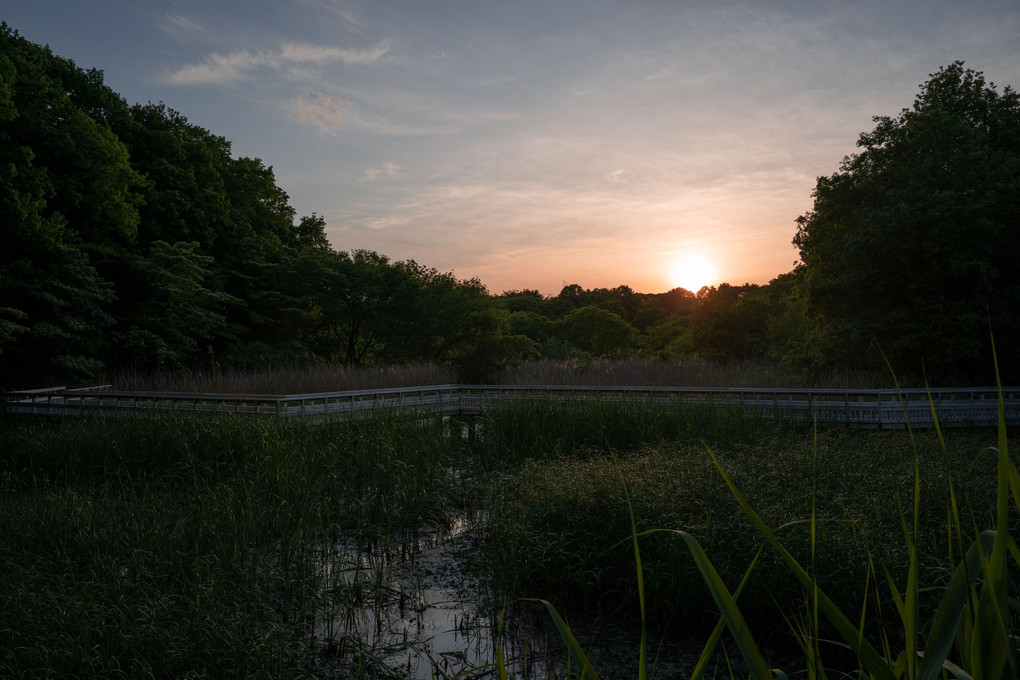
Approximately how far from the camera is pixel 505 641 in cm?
495

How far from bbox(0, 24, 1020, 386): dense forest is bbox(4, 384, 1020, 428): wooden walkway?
1.36m

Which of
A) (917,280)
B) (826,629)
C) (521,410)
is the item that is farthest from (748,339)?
(826,629)

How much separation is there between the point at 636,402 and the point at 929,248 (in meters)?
10.2

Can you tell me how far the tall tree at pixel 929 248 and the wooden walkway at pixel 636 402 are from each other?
2.73m

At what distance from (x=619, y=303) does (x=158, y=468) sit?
5417 cm

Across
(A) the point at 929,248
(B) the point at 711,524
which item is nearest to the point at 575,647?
(B) the point at 711,524

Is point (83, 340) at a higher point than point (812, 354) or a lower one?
higher

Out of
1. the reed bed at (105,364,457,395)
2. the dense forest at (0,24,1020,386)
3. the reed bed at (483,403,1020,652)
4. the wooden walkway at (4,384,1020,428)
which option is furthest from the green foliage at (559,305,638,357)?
the reed bed at (483,403,1020,652)

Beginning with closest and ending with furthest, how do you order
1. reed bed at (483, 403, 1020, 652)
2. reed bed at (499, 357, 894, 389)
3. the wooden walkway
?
1. reed bed at (483, 403, 1020, 652)
2. the wooden walkway
3. reed bed at (499, 357, 894, 389)

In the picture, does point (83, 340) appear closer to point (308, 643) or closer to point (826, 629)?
point (308, 643)

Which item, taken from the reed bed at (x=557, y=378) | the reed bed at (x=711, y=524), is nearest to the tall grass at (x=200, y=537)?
the reed bed at (x=711, y=524)

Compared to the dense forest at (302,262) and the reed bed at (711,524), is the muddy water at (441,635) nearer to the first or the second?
the reed bed at (711,524)

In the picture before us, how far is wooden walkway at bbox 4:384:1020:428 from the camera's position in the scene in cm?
1181

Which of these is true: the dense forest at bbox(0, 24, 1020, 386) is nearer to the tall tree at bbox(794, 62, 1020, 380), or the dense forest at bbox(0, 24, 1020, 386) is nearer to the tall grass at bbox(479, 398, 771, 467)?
the tall tree at bbox(794, 62, 1020, 380)
